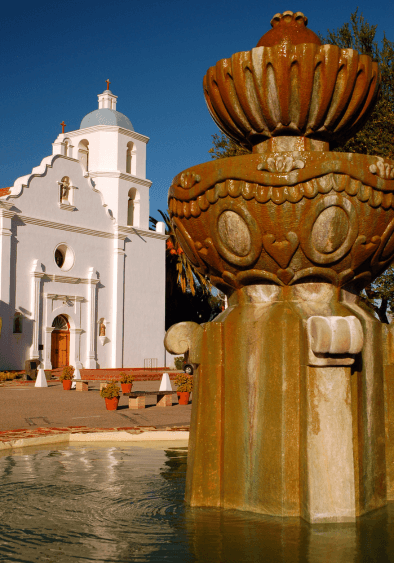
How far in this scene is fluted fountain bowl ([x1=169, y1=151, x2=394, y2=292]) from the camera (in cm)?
379

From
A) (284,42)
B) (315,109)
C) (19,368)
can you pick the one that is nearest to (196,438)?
(315,109)

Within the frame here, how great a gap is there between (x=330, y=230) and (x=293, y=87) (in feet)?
3.22

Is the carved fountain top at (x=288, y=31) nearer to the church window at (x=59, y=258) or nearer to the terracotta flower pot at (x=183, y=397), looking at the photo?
the terracotta flower pot at (x=183, y=397)

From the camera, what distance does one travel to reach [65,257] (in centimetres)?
3116

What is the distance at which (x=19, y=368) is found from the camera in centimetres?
2769

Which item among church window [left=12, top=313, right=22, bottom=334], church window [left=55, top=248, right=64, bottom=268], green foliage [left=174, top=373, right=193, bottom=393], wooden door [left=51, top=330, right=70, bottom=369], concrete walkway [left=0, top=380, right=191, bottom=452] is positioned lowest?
concrete walkway [left=0, top=380, right=191, bottom=452]

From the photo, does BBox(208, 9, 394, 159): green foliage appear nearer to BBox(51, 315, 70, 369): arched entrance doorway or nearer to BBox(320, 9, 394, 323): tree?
BBox(320, 9, 394, 323): tree

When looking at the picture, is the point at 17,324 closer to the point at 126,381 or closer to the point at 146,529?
the point at 126,381

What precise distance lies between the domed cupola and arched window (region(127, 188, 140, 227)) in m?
3.44

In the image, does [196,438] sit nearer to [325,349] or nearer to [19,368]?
[325,349]

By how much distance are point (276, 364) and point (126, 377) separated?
566 inches

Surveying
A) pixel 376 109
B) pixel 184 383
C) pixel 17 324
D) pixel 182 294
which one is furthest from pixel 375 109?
pixel 182 294

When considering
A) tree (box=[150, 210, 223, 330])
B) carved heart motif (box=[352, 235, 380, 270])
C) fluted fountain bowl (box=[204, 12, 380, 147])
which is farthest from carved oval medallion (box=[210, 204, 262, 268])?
tree (box=[150, 210, 223, 330])

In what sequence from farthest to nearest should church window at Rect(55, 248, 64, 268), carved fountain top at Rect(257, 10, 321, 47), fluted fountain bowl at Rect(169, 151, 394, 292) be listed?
church window at Rect(55, 248, 64, 268) < carved fountain top at Rect(257, 10, 321, 47) < fluted fountain bowl at Rect(169, 151, 394, 292)
